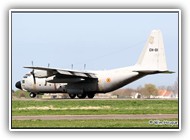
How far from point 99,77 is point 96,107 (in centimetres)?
325

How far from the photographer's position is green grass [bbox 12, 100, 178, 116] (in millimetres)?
A: 15633

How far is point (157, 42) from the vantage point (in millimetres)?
14977

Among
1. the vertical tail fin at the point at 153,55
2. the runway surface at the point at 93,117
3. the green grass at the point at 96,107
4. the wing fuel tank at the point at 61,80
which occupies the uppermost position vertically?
the vertical tail fin at the point at 153,55

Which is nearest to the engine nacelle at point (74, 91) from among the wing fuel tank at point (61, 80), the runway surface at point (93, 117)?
the wing fuel tank at point (61, 80)

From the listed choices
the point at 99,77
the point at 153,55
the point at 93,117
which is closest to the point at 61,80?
the point at 99,77

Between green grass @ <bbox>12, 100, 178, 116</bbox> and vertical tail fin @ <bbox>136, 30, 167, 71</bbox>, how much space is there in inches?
36.7

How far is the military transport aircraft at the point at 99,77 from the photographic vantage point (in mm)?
15133

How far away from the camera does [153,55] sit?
15992 millimetres

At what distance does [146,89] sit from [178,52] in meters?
1.75

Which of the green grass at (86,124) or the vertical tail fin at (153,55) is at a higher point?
the vertical tail fin at (153,55)

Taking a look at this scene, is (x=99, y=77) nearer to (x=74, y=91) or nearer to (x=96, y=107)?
(x=74, y=91)

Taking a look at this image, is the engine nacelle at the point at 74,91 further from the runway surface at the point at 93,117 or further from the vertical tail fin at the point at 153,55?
the runway surface at the point at 93,117
